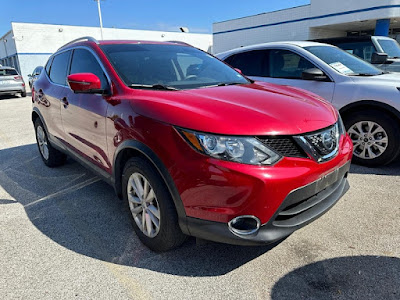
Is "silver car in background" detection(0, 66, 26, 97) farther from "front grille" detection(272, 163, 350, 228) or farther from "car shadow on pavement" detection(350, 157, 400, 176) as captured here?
"front grille" detection(272, 163, 350, 228)

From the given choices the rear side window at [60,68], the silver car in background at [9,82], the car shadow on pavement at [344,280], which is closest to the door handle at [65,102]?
the rear side window at [60,68]

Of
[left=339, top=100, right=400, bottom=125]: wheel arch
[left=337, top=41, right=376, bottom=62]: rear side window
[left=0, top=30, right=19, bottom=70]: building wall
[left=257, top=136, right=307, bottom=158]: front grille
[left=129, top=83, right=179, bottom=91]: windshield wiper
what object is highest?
[left=0, top=30, right=19, bottom=70]: building wall

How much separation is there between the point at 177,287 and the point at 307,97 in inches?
76.1

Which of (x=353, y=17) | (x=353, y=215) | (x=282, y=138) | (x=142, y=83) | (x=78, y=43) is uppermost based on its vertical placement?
(x=353, y=17)

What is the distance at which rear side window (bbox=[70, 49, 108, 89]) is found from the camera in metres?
3.02

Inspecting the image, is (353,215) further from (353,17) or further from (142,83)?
(353,17)

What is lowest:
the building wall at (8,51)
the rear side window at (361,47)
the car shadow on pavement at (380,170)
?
the car shadow on pavement at (380,170)

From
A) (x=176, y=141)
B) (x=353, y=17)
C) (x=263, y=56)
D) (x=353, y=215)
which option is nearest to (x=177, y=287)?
(x=176, y=141)

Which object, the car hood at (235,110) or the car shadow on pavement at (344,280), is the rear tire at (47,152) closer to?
the car hood at (235,110)

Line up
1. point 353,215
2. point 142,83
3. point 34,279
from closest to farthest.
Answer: point 34,279 → point 142,83 → point 353,215

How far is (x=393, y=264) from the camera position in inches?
92.3

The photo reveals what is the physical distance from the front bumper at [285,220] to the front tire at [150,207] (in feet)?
0.65

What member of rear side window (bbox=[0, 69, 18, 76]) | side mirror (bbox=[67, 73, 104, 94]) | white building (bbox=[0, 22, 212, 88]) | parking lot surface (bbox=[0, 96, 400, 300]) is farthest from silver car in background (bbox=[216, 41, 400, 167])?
white building (bbox=[0, 22, 212, 88])

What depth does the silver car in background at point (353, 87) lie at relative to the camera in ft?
13.3
